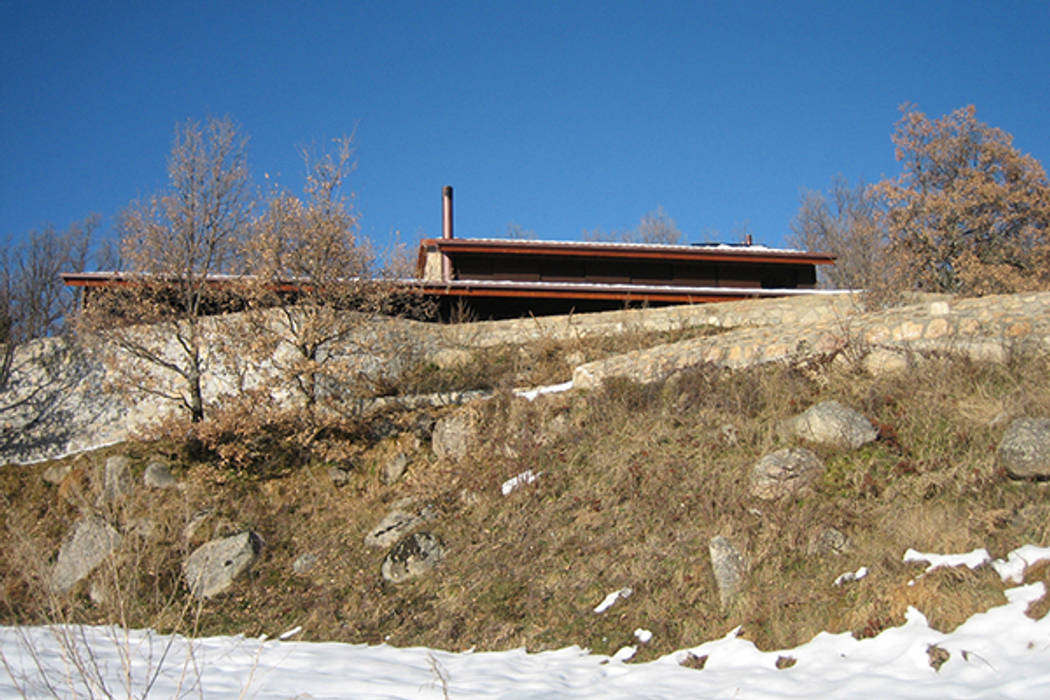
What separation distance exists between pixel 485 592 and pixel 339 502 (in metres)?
4.19

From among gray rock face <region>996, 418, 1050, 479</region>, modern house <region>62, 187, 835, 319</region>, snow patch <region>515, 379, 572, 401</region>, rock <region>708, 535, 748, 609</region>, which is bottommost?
rock <region>708, 535, 748, 609</region>

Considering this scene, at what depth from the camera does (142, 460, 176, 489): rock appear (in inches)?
530

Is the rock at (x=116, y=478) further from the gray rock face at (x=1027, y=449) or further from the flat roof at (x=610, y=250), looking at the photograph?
the gray rock face at (x=1027, y=449)

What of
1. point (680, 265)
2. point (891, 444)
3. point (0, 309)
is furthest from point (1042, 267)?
point (0, 309)

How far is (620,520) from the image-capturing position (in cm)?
970

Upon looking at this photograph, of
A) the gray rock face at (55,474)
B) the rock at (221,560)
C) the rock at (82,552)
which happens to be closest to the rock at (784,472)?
the rock at (221,560)

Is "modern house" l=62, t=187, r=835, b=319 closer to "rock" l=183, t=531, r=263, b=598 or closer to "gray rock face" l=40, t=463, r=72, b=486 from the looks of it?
"gray rock face" l=40, t=463, r=72, b=486

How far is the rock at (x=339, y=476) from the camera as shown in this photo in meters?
13.1

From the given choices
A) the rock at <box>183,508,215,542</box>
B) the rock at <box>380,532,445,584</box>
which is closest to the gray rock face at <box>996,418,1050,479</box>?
the rock at <box>380,532,445,584</box>

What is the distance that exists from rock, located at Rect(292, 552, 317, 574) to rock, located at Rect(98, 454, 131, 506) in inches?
170

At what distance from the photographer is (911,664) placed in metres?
6.11

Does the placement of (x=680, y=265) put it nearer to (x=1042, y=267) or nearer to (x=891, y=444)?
(x=1042, y=267)

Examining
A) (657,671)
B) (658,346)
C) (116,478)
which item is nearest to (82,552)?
(116,478)

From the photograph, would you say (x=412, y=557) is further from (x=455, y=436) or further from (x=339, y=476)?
(x=339, y=476)
